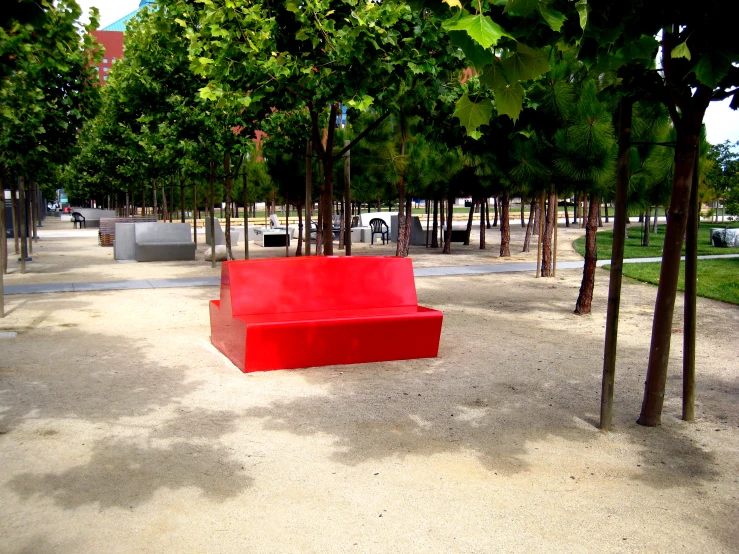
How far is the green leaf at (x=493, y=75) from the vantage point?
3.18 m

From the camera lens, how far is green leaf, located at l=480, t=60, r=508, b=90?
3.18 meters

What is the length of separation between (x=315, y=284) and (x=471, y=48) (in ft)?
17.1

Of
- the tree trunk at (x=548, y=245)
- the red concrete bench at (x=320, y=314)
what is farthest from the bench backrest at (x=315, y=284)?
the tree trunk at (x=548, y=245)

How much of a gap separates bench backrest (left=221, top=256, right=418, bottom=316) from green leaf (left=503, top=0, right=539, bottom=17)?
16.4ft

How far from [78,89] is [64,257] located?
809 centimetres

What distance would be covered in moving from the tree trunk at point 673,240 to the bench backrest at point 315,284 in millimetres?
2929

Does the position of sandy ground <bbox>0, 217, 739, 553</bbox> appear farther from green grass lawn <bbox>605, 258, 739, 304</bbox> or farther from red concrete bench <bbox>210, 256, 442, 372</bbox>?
green grass lawn <bbox>605, 258, 739, 304</bbox>

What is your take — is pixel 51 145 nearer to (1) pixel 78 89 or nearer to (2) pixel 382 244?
(1) pixel 78 89

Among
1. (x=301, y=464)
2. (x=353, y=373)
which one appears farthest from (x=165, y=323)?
(x=301, y=464)

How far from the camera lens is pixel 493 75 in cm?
319

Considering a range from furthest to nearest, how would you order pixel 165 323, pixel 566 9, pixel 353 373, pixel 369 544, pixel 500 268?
pixel 500 268
pixel 165 323
pixel 353 373
pixel 369 544
pixel 566 9

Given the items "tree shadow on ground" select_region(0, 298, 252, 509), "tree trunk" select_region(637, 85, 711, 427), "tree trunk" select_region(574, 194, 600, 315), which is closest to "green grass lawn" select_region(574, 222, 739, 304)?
"tree trunk" select_region(574, 194, 600, 315)

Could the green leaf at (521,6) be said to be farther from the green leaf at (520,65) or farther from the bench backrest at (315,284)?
the bench backrest at (315,284)

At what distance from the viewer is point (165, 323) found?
9.88m
